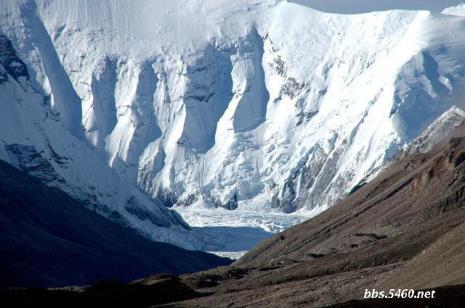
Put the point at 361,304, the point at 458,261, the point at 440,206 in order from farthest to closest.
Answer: the point at 440,206 → the point at 458,261 → the point at 361,304

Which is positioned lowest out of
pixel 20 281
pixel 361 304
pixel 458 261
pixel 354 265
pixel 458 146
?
pixel 361 304

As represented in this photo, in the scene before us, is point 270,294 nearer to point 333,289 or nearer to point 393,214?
point 333,289

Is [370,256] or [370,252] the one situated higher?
[370,252]

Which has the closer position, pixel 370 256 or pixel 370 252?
pixel 370 256

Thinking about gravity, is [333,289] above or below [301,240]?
below

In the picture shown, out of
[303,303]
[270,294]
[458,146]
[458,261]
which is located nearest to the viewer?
[458,261]

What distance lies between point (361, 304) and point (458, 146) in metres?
125

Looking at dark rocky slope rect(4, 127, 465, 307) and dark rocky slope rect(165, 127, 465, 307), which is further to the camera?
dark rocky slope rect(165, 127, 465, 307)

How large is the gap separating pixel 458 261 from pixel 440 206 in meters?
81.5

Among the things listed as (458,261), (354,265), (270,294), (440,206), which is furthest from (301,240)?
(458,261)

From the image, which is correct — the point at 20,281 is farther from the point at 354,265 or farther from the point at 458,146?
the point at 354,265

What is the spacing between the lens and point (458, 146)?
A: 182 meters

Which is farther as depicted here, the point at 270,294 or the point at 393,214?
the point at 393,214

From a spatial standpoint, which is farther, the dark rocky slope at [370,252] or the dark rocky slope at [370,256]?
the dark rocky slope at [370,252]
